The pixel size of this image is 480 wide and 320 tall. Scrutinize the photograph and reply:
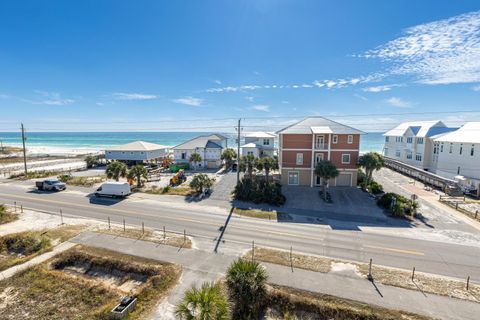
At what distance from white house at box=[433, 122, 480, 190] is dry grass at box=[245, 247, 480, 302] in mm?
30941

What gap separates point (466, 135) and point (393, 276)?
43.3 metres

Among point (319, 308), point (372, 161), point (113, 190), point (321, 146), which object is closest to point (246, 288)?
point (319, 308)

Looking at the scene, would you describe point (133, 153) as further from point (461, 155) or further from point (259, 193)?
point (461, 155)

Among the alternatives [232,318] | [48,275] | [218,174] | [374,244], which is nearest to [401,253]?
[374,244]

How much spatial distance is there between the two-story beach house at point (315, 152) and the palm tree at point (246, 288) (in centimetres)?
2878

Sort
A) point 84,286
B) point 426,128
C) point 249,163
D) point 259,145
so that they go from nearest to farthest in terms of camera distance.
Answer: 1. point 84,286
2. point 249,163
3. point 426,128
4. point 259,145

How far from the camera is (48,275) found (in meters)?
16.0

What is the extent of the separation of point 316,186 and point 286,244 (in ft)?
70.6

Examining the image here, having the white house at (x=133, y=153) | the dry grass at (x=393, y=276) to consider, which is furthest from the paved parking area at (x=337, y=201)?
the white house at (x=133, y=153)

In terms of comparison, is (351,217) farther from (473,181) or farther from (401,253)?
(473,181)

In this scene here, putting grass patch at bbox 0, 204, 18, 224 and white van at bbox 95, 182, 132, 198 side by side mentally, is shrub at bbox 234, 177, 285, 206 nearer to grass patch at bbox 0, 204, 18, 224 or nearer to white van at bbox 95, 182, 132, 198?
white van at bbox 95, 182, 132, 198

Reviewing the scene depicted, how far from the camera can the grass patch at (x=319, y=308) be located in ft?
39.0

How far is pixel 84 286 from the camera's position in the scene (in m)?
15.1

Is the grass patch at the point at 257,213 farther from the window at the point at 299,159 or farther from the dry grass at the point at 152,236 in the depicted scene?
the window at the point at 299,159
